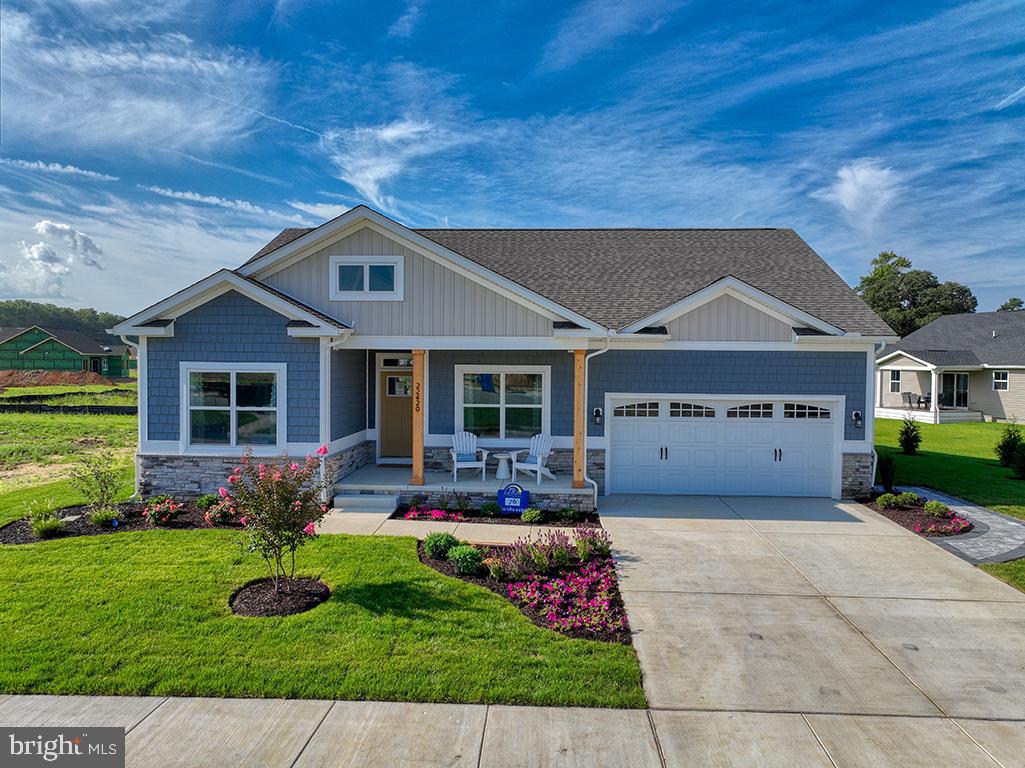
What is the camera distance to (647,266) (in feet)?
46.6

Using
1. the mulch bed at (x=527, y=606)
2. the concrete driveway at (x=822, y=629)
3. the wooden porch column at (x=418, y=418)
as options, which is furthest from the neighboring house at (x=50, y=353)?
the concrete driveway at (x=822, y=629)

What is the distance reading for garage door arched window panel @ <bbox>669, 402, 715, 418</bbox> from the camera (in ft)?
38.4

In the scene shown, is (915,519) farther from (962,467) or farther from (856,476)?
(962,467)

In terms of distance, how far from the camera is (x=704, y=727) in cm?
416

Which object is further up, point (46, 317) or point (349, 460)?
point (46, 317)

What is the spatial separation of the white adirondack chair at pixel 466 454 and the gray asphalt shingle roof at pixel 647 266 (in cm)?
363

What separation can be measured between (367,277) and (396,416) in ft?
11.1

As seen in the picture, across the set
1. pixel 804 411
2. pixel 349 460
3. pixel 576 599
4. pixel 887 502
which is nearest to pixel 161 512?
pixel 349 460

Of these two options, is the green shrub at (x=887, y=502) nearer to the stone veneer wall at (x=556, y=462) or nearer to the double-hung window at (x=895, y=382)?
the stone veneer wall at (x=556, y=462)

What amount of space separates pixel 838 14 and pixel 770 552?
32.6 ft

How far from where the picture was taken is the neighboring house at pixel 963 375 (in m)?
27.3

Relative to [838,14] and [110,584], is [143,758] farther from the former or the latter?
[838,14]

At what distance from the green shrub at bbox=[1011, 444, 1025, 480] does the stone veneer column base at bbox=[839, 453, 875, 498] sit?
585 centimetres

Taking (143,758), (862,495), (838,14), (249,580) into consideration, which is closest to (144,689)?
(143,758)
